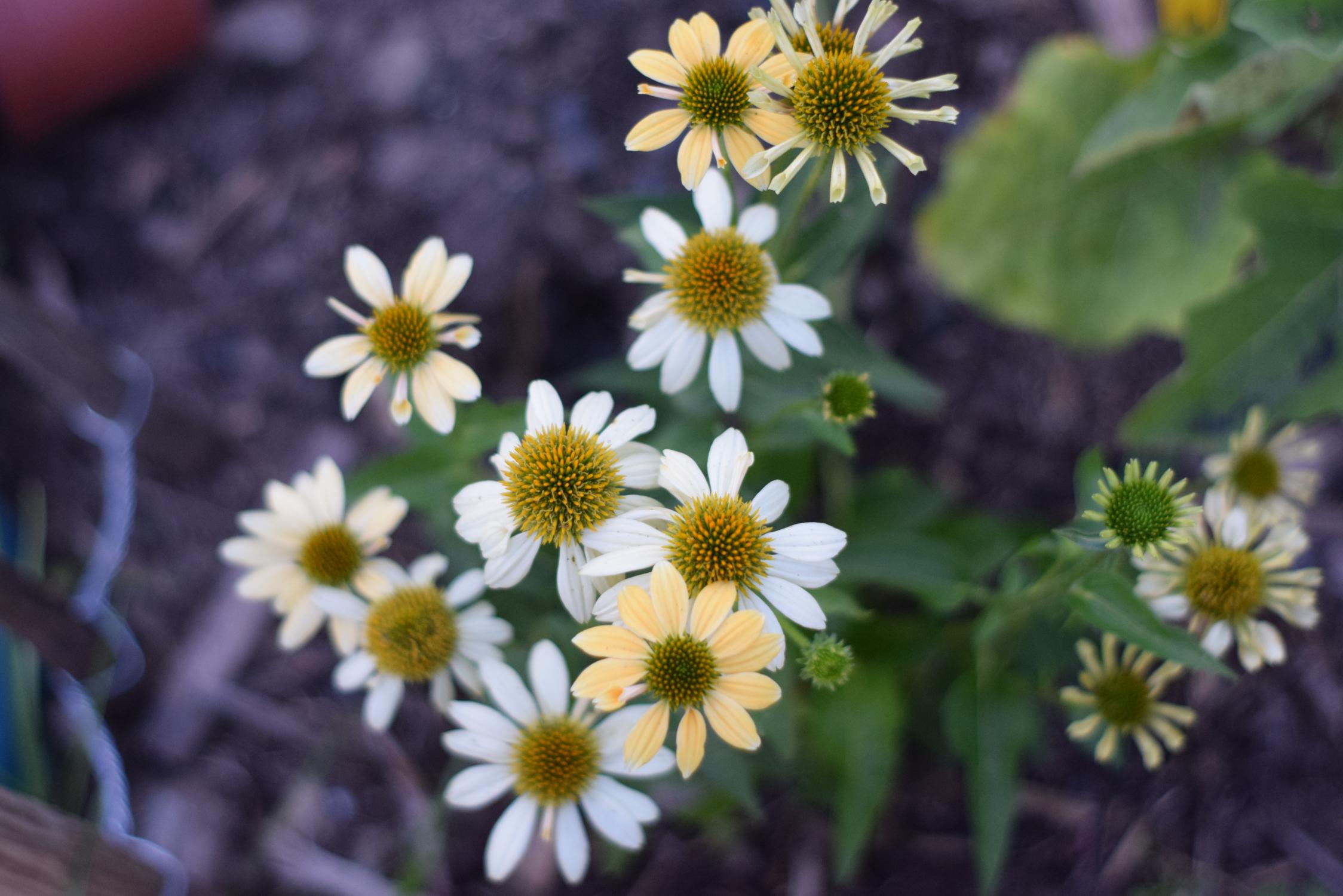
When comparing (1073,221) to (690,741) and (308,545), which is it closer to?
(690,741)

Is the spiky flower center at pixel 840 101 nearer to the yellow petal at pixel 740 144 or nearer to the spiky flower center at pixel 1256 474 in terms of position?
the yellow petal at pixel 740 144

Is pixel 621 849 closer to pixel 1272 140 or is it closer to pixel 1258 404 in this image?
pixel 1258 404

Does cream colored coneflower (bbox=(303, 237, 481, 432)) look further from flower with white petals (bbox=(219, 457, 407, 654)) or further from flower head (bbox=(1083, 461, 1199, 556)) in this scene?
flower head (bbox=(1083, 461, 1199, 556))

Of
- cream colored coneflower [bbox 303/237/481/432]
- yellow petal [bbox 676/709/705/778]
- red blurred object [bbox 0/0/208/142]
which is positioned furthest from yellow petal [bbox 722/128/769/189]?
red blurred object [bbox 0/0/208/142]

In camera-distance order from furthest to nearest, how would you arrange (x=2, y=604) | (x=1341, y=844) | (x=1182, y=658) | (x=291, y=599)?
(x=1341, y=844) < (x=2, y=604) < (x=291, y=599) < (x=1182, y=658)

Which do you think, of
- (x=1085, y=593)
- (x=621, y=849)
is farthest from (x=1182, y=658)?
(x=621, y=849)

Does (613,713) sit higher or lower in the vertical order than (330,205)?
lower
